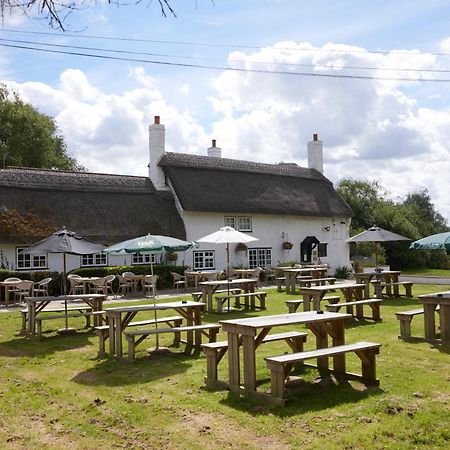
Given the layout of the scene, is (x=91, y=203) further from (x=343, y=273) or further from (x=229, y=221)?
(x=343, y=273)

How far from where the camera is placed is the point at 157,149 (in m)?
27.8

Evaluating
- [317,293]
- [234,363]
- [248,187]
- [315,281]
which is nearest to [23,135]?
[248,187]

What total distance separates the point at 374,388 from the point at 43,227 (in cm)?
1797

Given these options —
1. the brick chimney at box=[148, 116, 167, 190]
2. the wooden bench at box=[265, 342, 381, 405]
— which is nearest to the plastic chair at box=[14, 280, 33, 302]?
the brick chimney at box=[148, 116, 167, 190]

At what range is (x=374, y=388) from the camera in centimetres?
683

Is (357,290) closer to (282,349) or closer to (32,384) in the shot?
(282,349)

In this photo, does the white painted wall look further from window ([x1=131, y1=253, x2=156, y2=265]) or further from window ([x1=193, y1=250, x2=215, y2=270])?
window ([x1=131, y1=253, x2=156, y2=265])

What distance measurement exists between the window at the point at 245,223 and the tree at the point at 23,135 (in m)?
18.9

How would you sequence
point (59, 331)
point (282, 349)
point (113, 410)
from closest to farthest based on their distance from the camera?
point (113, 410), point (282, 349), point (59, 331)

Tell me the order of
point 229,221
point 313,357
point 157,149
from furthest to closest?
point 157,149
point 229,221
point 313,357


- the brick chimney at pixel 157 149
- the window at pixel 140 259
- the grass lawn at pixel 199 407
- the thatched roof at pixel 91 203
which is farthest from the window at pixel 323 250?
the grass lawn at pixel 199 407

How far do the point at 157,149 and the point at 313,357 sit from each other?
22248 millimetres

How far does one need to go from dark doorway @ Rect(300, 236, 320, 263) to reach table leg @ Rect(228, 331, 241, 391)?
23769mm

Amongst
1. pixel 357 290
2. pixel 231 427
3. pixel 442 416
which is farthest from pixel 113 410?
pixel 357 290
